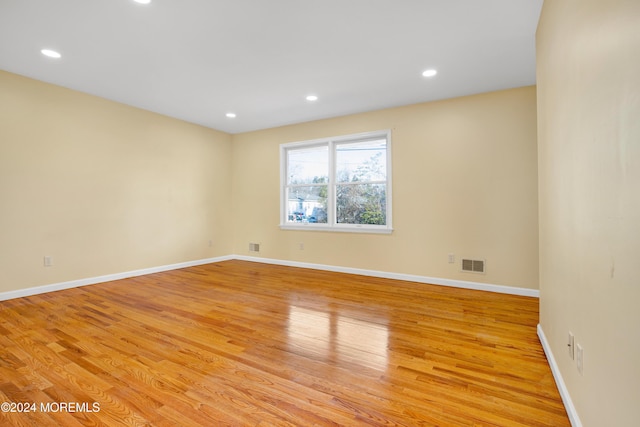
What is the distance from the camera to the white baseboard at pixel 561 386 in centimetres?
142

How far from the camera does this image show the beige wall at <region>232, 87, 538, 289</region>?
3.75m

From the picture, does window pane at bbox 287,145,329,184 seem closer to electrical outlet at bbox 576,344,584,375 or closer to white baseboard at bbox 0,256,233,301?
white baseboard at bbox 0,256,233,301

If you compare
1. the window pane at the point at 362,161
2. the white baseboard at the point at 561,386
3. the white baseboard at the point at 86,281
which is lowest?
the white baseboard at the point at 561,386

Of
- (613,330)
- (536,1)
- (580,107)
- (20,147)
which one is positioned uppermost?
(536,1)

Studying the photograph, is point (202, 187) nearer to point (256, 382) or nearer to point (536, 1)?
point (256, 382)

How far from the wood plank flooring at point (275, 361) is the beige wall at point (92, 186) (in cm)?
63

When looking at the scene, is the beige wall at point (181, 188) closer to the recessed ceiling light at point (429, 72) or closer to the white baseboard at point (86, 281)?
the white baseboard at point (86, 281)

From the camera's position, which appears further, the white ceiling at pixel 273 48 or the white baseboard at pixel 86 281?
the white baseboard at pixel 86 281

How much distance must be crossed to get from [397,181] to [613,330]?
3596 mm

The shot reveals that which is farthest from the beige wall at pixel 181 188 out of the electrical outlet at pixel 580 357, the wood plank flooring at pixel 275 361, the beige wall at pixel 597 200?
the electrical outlet at pixel 580 357

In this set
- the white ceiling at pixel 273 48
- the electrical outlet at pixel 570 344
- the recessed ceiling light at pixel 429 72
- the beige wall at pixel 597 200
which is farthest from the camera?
the recessed ceiling light at pixel 429 72

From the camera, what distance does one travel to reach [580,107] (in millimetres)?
1398

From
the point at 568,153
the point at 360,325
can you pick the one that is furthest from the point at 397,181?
the point at 568,153

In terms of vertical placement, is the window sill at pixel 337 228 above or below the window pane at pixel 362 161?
below
